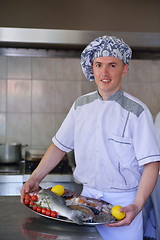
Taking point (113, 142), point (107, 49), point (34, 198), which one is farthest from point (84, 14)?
point (34, 198)

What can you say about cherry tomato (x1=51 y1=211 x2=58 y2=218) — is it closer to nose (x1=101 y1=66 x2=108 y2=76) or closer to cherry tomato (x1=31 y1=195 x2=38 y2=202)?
cherry tomato (x1=31 y1=195 x2=38 y2=202)

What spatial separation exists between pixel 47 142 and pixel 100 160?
1.77 m

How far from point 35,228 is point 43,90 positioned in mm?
2100

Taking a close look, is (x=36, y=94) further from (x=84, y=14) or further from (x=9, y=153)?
(x=84, y=14)

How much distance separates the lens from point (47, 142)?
3.29 metres

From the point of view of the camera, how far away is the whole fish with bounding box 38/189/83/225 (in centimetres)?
126

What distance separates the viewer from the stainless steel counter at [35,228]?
122 cm

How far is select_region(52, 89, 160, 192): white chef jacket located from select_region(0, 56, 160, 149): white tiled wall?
5.39 ft

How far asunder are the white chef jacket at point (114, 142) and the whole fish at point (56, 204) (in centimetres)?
26

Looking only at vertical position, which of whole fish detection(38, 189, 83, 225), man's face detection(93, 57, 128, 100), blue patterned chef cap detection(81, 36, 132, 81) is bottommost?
whole fish detection(38, 189, 83, 225)

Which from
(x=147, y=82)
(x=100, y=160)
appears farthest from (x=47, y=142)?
(x=100, y=160)

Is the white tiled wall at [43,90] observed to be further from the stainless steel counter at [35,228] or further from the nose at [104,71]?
the stainless steel counter at [35,228]

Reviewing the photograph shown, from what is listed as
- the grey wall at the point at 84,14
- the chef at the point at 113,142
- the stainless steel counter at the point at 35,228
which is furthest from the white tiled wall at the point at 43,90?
the stainless steel counter at the point at 35,228

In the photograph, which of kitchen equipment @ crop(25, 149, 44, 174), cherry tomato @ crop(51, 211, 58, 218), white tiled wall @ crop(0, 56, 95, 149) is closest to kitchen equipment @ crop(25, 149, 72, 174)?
kitchen equipment @ crop(25, 149, 44, 174)
